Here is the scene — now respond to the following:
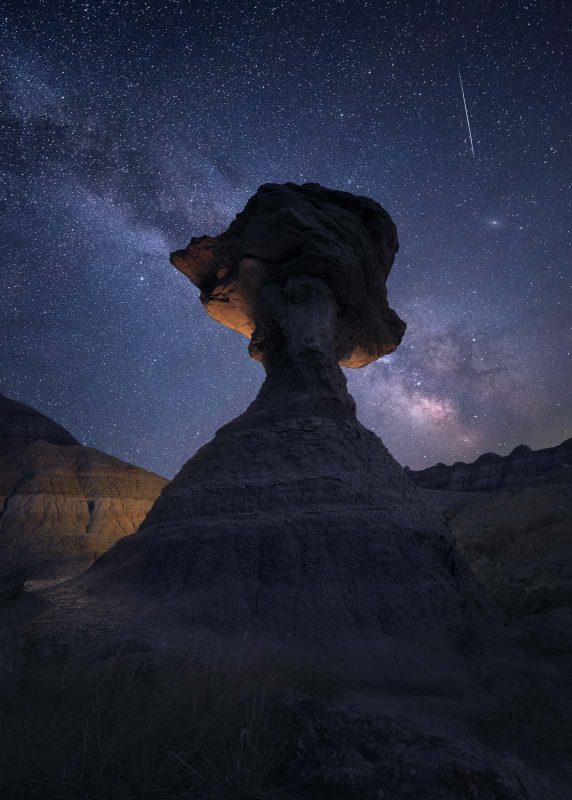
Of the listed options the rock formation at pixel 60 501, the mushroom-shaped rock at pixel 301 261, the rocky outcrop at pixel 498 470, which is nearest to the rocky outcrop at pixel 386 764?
the mushroom-shaped rock at pixel 301 261

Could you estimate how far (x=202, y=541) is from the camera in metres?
5.74

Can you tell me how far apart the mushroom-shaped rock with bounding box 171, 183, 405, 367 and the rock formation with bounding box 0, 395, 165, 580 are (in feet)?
49.9

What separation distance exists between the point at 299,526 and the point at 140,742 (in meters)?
3.72

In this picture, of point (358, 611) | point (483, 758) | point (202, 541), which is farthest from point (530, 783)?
point (202, 541)

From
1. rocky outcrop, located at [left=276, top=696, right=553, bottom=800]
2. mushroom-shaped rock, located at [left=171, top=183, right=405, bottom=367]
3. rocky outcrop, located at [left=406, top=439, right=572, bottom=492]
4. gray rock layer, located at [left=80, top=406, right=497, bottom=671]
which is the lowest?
rocky outcrop, located at [left=276, top=696, right=553, bottom=800]

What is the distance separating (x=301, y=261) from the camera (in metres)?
8.66

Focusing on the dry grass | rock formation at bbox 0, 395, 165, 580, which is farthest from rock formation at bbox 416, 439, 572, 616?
rock formation at bbox 0, 395, 165, 580

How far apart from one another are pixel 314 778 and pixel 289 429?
5.29 meters

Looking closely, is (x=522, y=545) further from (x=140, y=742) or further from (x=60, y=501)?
(x=60, y=501)

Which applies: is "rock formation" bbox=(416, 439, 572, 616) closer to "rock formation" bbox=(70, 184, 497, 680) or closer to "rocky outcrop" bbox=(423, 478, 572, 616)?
"rocky outcrop" bbox=(423, 478, 572, 616)

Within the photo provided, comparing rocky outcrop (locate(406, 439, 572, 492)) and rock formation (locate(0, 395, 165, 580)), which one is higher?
rocky outcrop (locate(406, 439, 572, 492))

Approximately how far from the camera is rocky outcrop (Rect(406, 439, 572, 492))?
50375 millimetres

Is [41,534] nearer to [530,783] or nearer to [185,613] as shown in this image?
[185,613]

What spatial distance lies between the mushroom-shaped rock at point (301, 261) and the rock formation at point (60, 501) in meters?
15.2
